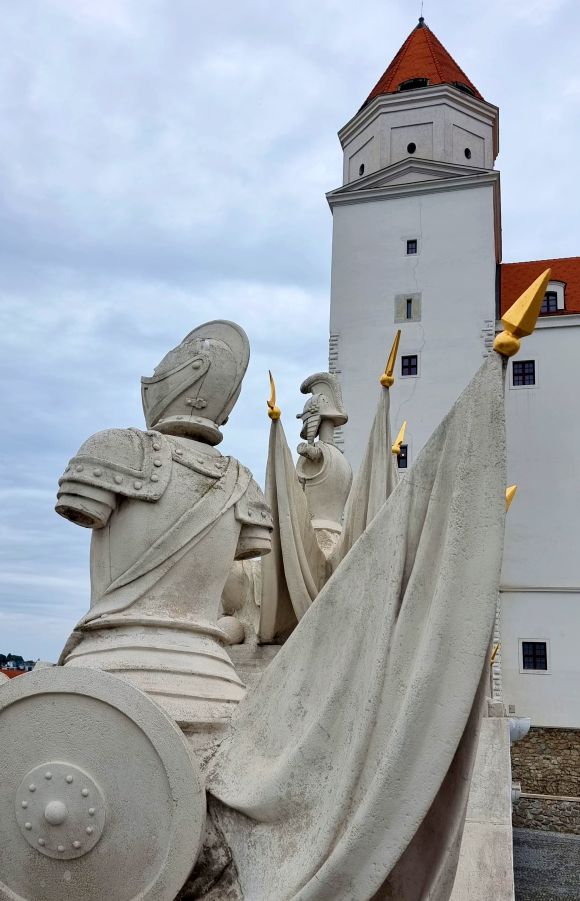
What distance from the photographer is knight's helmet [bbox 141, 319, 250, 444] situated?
11.6 ft

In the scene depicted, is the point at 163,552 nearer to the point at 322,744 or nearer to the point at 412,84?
the point at 322,744

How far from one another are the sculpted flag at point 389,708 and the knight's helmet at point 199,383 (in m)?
1.04

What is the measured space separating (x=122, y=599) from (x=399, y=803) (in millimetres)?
1217

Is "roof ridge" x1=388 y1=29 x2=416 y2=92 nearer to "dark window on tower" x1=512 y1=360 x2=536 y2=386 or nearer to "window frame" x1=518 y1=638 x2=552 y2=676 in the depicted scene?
"dark window on tower" x1=512 y1=360 x2=536 y2=386

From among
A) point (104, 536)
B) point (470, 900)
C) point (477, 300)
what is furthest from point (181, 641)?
point (477, 300)

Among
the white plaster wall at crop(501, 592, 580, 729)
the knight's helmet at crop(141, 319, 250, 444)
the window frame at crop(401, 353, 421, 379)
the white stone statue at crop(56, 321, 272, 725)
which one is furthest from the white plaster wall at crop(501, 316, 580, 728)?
the white stone statue at crop(56, 321, 272, 725)

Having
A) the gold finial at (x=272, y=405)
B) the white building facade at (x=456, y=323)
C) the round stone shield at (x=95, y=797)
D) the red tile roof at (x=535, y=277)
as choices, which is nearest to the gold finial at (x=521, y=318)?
the round stone shield at (x=95, y=797)

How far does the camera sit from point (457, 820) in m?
2.48

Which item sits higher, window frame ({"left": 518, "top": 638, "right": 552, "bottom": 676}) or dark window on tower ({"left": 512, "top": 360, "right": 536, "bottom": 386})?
dark window on tower ({"left": 512, "top": 360, "right": 536, "bottom": 386})

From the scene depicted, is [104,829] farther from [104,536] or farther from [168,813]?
[104,536]

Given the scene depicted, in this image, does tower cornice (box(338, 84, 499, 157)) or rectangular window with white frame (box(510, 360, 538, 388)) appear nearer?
rectangular window with white frame (box(510, 360, 538, 388))

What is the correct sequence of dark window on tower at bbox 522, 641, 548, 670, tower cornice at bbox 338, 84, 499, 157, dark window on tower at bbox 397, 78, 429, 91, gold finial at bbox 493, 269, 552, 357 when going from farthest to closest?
dark window on tower at bbox 397, 78, 429, 91 < tower cornice at bbox 338, 84, 499, 157 < dark window on tower at bbox 522, 641, 548, 670 < gold finial at bbox 493, 269, 552, 357

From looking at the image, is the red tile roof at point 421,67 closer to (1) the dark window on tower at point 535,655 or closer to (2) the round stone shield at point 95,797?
(1) the dark window on tower at point 535,655

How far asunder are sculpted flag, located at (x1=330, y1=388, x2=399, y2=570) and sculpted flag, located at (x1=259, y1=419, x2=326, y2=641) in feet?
1.01
